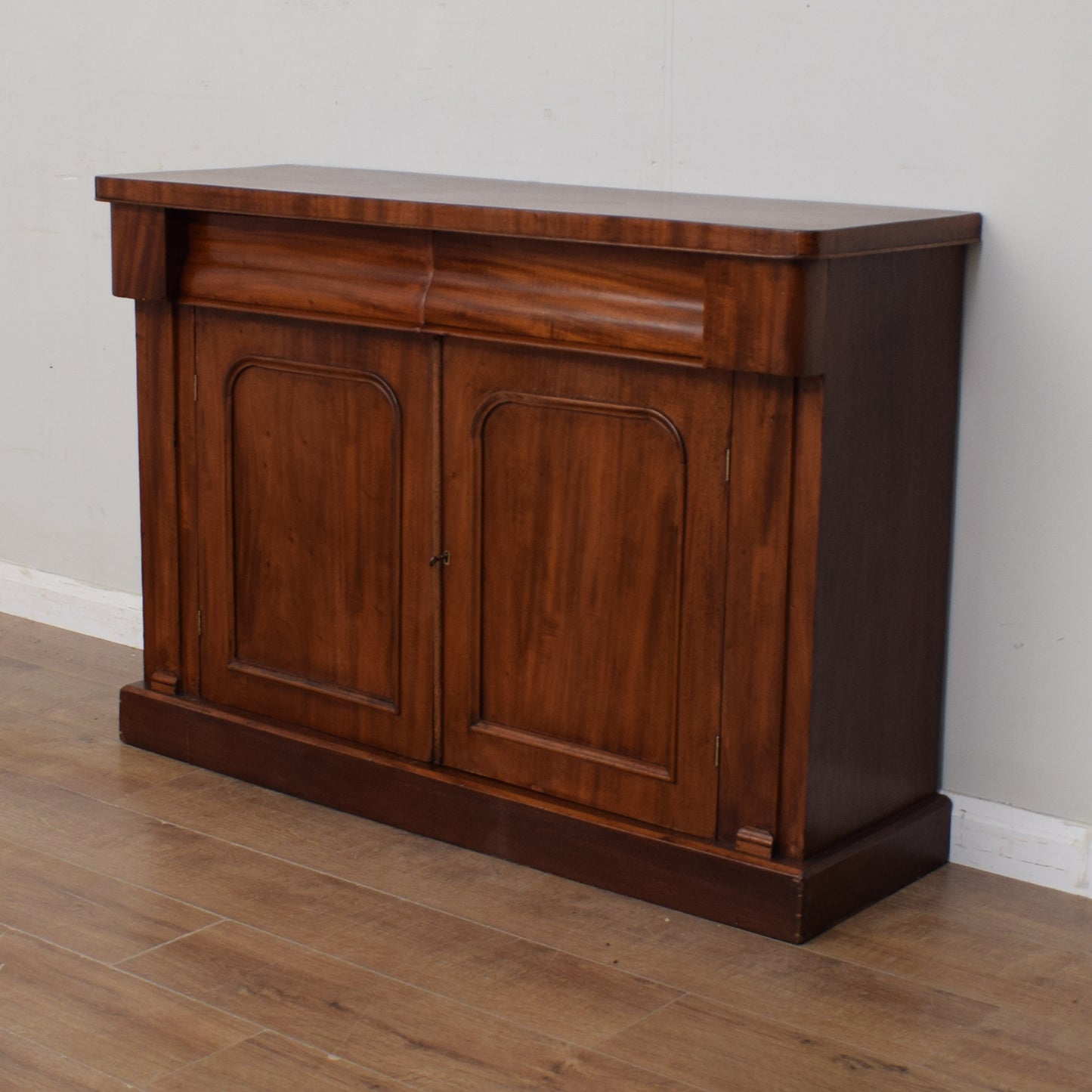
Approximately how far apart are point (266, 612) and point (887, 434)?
1211 mm

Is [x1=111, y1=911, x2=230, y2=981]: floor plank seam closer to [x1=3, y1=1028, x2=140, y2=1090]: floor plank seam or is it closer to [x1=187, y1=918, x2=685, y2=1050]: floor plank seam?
[x1=187, y1=918, x2=685, y2=1050]: floor plank seam

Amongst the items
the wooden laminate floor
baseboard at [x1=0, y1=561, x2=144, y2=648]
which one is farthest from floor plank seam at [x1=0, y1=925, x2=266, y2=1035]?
baseboard at [x1=0, y1=561, x2=144, y2=648]

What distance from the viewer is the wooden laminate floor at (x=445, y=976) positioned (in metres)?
2.20

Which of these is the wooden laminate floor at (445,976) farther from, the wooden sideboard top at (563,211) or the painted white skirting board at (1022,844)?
the wooden sideboard top at (563,211)

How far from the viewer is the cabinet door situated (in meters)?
2.59

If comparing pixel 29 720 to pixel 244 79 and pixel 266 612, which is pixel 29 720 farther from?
pixel 244 79

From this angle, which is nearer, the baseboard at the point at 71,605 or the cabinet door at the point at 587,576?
the cabinet door at the point at 587,576

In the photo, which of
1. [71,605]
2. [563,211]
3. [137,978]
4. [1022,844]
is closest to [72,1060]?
[137,978]

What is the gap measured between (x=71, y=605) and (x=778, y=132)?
7.12 ft

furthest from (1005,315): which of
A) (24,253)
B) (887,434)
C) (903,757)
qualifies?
(24,253)

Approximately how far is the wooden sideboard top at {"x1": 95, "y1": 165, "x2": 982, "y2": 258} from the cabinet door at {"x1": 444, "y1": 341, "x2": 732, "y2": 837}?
0.22m

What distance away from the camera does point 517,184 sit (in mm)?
3154

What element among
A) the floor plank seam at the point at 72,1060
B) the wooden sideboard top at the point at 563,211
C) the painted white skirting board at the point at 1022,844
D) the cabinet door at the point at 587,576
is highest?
the wooden sideboard top at the point at 563,211

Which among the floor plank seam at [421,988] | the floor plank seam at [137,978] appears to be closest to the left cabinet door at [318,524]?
the floor plank seam at [421,988]
